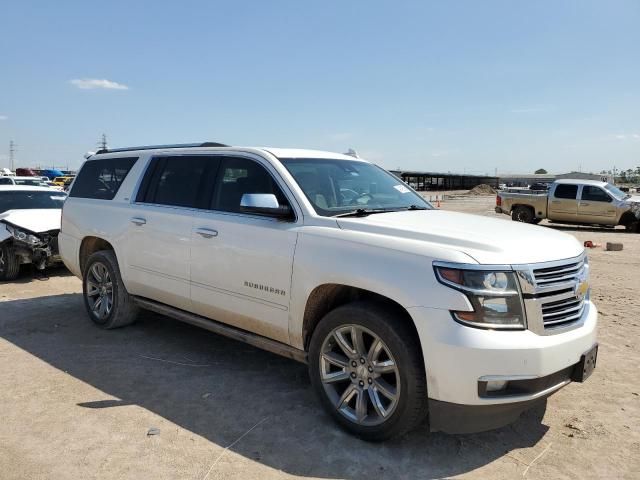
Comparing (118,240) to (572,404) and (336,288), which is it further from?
(572,404)

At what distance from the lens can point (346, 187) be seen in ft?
14.3

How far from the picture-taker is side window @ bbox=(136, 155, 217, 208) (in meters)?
4.68

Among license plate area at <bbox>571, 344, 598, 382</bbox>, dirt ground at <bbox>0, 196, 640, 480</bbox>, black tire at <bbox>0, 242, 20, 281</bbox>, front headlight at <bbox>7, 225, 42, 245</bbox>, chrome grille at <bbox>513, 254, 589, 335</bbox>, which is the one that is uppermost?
chrome grille at <bbox>513, 254, 589, 335</bbox>

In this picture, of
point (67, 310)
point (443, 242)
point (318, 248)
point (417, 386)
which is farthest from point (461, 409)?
point (67, 310)

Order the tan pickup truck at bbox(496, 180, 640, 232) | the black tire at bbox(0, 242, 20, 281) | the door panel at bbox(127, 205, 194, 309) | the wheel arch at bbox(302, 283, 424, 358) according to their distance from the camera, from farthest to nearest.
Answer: the tan pickup truck at bbox(496, 180, 640, 232)
the black tire at bbox(0, 242, 20, 281)
the door panel at bbox(127, 205, 194, 309)
the wheel arch at bbox(302, 283, 424, 358)

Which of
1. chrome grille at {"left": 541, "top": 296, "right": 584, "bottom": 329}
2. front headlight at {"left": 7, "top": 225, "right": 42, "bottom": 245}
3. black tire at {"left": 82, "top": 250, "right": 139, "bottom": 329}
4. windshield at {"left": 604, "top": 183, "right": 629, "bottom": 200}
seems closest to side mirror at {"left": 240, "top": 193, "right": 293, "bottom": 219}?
chrome grille at {"left": 541, "top": 296, "right": 584, "bottom": 329}

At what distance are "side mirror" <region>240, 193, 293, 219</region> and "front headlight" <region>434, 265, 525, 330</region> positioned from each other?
1356 millimetres

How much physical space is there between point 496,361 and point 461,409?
344mm

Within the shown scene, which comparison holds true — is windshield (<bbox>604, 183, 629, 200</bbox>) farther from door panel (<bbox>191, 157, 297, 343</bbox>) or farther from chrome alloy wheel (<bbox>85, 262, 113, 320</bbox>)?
chrome alloy wheel (<bbox>85, 262, 113, 320</bbox>)

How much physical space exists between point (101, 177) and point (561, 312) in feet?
16.5

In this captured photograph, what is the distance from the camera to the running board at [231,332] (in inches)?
152

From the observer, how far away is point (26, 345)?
5219 mm

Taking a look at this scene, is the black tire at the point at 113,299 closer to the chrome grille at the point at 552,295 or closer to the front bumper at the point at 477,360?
the front bumper at the point at 477,360

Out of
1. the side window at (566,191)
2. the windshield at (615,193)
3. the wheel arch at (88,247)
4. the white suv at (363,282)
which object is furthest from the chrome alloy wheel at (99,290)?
the windshield at (615,193)
